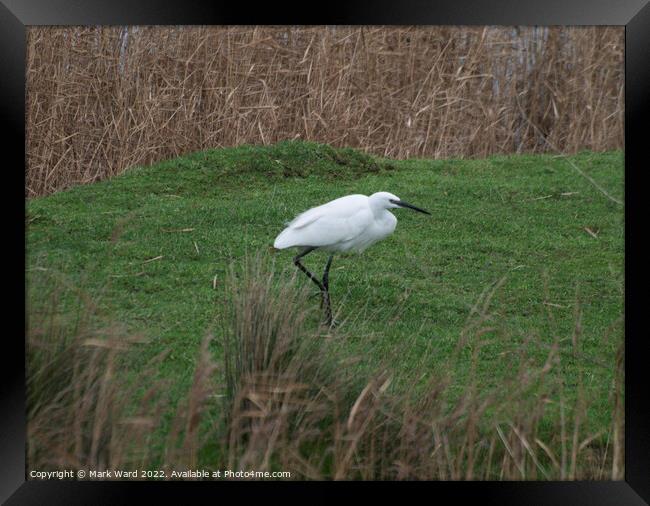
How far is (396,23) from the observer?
3141mm

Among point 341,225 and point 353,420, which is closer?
point 353,420

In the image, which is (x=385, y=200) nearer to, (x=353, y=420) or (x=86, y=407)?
(x=353, y=420)

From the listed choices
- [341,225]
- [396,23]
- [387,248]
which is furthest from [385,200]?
[396,23]

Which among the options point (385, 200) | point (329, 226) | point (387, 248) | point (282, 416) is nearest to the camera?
point (282, 416)

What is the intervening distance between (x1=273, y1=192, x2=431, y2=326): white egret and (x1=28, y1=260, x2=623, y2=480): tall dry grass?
1.62m

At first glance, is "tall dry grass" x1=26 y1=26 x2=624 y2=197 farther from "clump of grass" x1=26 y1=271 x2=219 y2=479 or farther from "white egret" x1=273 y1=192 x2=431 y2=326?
"clump of grass" x1=26 y1=271 x2=219 y2=479

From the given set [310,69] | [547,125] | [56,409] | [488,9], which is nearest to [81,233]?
[310,69]

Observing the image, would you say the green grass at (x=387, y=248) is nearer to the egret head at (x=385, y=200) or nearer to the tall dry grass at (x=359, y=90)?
the tall dry grass at (x=359, y=90)

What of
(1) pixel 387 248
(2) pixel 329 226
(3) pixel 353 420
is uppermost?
(2) pixel 329 226

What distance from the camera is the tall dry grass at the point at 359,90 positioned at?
7.18 m

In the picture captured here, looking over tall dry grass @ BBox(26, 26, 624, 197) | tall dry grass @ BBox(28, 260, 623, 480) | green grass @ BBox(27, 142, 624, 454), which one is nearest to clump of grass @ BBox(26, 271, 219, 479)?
tall dry grass @ BBox(28, 260, 623, 480)

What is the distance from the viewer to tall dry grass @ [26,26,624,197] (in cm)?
718

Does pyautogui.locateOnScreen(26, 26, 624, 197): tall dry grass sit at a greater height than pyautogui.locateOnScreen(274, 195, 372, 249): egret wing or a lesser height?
greater

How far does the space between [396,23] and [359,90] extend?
16.3 ft
